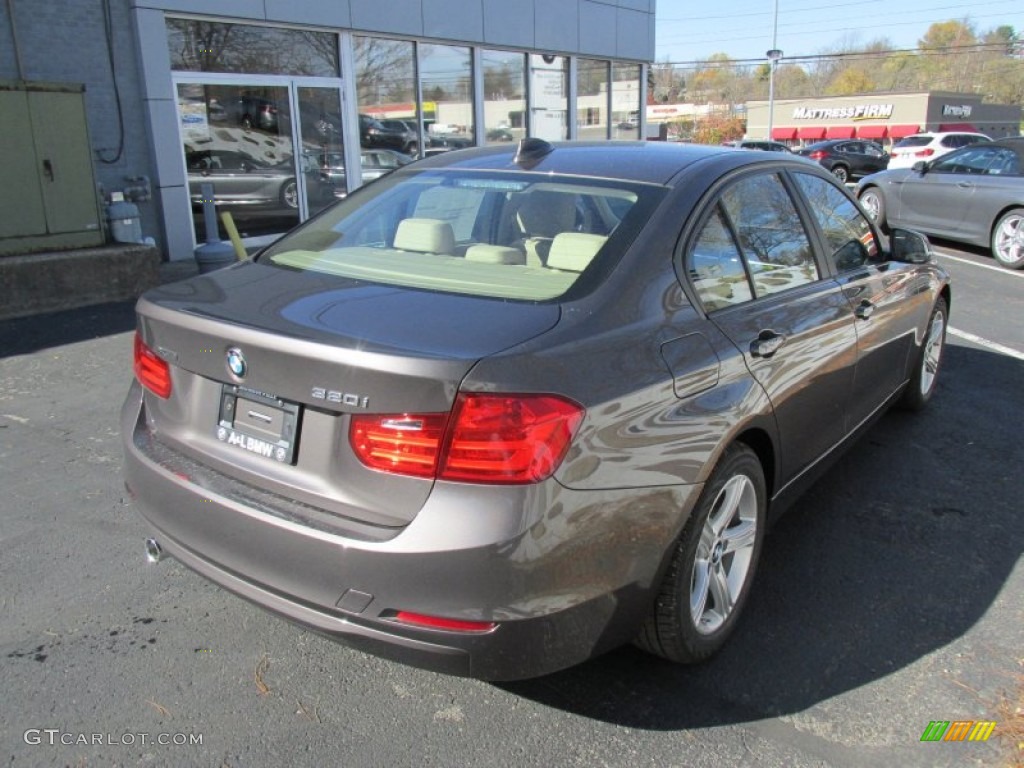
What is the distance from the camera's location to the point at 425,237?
3.09 metres

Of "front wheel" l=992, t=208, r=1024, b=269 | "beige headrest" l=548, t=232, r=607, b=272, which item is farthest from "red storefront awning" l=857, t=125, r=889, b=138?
"beige headrest" l=548, t=232, r=607, b=272

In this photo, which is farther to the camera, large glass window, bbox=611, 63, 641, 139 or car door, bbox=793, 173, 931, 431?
large glass window, bbox=611, 63, 641, 139

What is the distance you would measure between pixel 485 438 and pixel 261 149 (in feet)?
33.8

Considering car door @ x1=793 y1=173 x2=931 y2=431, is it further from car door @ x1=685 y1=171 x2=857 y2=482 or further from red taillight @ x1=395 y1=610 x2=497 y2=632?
red taillight @ x1=395 y1=610 x2=497 y2=632

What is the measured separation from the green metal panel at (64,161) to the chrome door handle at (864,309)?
24.3 feet

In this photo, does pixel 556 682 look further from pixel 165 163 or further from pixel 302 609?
pixel 165 163

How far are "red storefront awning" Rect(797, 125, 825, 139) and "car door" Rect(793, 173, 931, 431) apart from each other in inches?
2546

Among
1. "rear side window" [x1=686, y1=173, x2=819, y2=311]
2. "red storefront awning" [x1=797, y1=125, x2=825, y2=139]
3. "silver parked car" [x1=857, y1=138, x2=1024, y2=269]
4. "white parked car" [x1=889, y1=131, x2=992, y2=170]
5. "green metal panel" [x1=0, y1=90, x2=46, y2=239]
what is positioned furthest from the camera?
"red storefront awning" [x1=797, y1=125, x2=825, y2=139]

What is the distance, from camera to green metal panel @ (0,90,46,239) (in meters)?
7.59

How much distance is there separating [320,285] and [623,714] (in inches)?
63.9

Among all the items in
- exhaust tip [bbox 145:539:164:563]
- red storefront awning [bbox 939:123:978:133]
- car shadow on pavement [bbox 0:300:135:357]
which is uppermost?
red storefront awning [bbox 939:123:978:133]

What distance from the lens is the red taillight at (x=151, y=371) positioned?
2641 mm

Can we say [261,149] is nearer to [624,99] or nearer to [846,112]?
[624,99]

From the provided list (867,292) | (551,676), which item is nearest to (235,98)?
(867,292)
